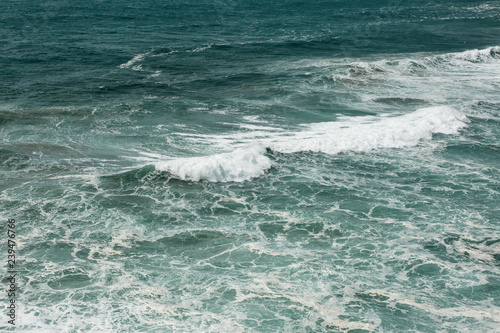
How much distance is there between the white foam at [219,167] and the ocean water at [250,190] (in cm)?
7

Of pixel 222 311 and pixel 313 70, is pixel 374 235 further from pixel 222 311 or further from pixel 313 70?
A: pixel 313 70

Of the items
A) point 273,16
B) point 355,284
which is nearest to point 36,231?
point 355,284

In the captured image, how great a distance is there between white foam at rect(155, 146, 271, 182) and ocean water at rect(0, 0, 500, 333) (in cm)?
7

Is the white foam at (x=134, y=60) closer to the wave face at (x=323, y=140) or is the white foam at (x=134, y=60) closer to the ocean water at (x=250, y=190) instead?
the ocean water at (x=250, y=190)

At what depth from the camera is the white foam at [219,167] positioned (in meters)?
26.5

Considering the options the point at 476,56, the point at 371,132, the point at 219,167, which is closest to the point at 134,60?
the point at 371,132

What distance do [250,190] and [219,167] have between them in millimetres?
2117

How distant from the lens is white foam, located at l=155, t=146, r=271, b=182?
87.0 feet

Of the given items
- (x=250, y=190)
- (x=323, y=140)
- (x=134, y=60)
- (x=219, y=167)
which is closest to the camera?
(x=250, y=190)

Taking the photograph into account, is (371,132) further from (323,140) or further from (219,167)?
(219,167)

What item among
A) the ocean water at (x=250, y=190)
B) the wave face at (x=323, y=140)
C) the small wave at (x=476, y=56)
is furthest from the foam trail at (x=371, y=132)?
the small wave at (x=476, y=56)

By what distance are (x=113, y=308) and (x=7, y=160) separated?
43.7 feet

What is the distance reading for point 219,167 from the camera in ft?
88.1

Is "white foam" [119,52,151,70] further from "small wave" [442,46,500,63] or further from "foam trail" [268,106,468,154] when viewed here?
"small wave" [442,46,500,63]
